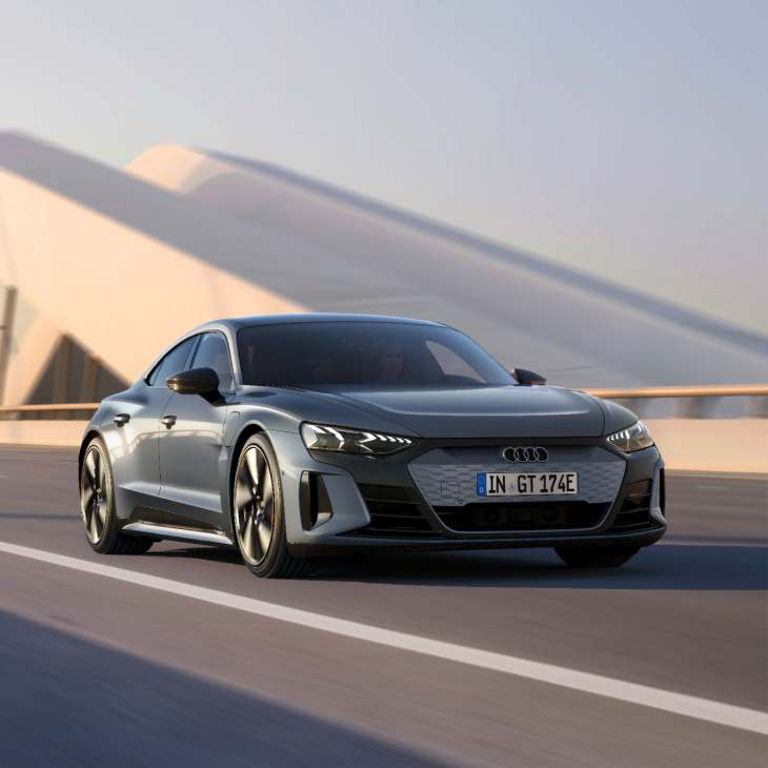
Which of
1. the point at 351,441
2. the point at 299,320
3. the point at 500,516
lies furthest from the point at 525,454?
the point at 299,320

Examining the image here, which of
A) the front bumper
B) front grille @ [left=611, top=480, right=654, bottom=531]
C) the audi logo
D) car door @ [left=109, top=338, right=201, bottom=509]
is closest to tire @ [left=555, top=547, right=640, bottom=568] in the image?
front grille @ [left=611, top=480, right=654, bottom=531]

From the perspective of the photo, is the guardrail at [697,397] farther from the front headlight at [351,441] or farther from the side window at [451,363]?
the front headlight at [351,441]

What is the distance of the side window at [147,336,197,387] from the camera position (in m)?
10.7

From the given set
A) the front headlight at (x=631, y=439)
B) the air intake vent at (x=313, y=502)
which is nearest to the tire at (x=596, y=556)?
the front headlight at (x=631, y=439)

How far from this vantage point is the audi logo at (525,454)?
8.42m

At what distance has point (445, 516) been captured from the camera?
8.42 meters

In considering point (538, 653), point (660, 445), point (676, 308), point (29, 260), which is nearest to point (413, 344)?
point (538, 653)

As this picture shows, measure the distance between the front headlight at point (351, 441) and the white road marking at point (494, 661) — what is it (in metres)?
0.80

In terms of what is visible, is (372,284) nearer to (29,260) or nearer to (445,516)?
(29,260)

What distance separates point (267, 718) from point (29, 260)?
5714 centimetres

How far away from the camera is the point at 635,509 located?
883 cm

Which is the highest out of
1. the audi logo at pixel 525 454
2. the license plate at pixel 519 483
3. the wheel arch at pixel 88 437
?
the audi logo at pixel 525 454

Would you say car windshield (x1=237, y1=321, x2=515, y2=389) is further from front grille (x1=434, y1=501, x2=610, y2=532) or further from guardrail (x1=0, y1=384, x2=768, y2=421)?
guardrail (x1=0, y1=384, x2=768, y2=421)

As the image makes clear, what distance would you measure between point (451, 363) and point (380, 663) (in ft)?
13.2
